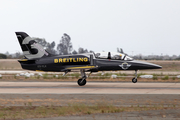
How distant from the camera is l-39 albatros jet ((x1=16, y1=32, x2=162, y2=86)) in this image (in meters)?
23.6

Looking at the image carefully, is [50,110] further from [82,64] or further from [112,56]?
[112,56]

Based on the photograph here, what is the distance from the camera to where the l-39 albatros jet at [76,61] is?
23.6 m

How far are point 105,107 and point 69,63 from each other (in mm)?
11447

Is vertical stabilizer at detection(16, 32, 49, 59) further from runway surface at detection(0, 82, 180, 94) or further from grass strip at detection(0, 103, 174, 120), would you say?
grass strip at detection(0, 103, 174, 120)

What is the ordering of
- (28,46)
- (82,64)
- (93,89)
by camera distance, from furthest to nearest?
1. (28,46)
2. (82,64)
3. (93,89)

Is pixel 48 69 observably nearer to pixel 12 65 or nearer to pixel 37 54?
pixel 37 54

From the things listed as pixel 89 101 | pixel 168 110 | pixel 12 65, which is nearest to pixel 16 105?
pixel 89 101

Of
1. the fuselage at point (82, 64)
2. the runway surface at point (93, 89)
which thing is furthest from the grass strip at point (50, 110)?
the fuselage at point (82, 64)

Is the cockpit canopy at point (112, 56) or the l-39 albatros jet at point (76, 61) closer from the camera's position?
the l-39 albatros jet at point (76, 61)

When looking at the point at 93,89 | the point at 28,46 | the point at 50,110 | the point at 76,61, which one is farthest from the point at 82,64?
the point at 50,110

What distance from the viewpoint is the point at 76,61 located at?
24.1 metres

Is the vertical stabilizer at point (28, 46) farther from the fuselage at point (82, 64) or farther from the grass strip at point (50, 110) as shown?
the grass strip at point (50, 110)

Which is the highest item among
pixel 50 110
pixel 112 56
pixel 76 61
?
pixel 112 56

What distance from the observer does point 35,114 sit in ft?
38.7
